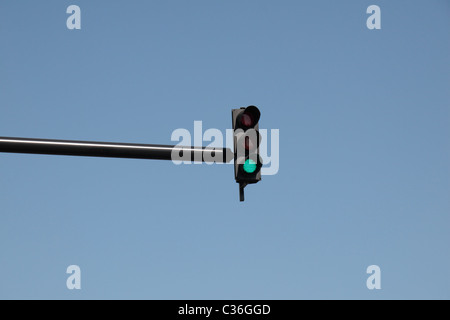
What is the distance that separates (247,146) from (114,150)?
4.81ft

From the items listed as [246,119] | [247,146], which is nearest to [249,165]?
[247,146]

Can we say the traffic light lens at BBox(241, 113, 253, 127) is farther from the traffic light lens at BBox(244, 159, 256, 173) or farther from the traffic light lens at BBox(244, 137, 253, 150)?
the traffic light lens at BBox(244, 159, 256, 173)

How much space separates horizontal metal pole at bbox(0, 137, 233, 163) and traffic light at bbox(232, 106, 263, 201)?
216mm

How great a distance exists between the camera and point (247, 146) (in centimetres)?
509

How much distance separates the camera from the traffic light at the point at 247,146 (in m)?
5.07

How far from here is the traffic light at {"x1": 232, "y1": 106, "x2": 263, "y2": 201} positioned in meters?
5.07

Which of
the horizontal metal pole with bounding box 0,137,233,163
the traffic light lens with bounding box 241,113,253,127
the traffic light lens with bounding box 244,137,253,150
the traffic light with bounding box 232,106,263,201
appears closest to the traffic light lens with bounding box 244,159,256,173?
the traffic light with bounding box 232,106,263,201

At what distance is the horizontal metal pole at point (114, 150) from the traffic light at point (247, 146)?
0.71 feet

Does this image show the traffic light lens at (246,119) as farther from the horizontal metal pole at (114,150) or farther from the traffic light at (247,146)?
the horizontal metal pole at (114,150)

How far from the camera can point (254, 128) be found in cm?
510

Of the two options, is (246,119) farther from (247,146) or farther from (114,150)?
(114,150)
